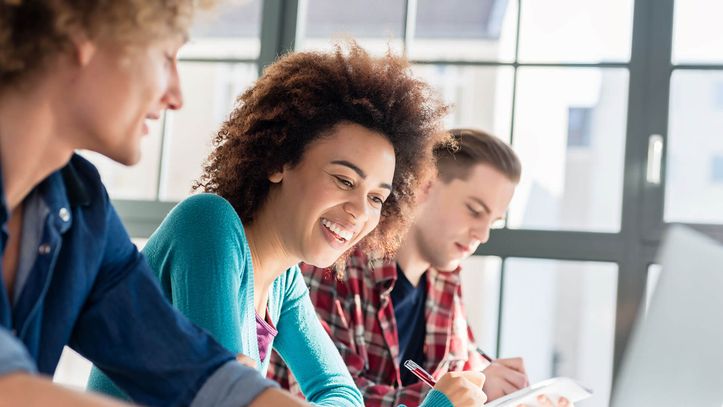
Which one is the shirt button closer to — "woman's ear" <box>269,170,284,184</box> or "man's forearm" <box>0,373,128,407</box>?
"man's forearm" <box>0,373,128,407</box>

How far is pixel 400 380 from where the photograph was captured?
2.27 meters

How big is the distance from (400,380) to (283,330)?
499 millimetres

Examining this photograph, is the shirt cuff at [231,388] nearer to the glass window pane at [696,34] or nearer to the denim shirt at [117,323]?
the denim shirt at [117,323]

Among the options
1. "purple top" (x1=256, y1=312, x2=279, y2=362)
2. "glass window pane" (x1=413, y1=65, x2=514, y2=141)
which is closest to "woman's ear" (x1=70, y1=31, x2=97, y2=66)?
"purple top" (x1=256, y1=312, x2=279, y2=362)

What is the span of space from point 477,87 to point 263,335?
210cm

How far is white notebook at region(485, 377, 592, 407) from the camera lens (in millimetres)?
1678

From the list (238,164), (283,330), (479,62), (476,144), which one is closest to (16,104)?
(238,164)

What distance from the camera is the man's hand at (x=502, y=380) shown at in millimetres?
2105

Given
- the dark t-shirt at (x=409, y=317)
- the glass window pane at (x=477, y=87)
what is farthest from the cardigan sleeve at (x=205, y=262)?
the glass window pane at (x=477, y=87)

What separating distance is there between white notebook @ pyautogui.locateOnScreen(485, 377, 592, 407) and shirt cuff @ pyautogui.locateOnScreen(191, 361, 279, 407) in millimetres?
663

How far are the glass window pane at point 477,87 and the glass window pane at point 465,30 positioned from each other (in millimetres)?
45

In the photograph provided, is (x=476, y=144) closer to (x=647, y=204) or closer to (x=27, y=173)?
(x=647, y=204)

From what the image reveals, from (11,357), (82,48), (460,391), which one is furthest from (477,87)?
(11,357)

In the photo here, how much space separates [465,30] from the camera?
353 cm
